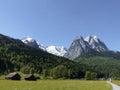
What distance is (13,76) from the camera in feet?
518

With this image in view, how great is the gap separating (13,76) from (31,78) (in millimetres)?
10875

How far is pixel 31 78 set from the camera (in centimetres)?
15962
